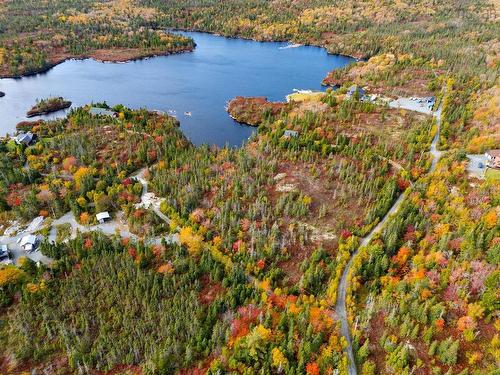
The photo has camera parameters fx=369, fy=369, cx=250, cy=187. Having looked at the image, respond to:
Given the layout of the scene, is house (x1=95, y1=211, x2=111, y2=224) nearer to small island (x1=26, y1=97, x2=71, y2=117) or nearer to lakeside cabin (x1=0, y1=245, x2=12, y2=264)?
lakeside cabin (x1=0, y1=245, x2=12, y2=264)

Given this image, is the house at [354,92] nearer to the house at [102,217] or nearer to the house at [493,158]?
the house at [493,158]

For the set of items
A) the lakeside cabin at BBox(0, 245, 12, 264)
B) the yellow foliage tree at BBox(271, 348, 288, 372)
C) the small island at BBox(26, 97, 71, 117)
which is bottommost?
the lakeside cabin at BBox(0, 245, 12, 264)

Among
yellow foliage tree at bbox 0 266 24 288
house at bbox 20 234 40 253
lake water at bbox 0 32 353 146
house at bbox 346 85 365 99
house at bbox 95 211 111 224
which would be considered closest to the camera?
yellow foliage tree at bbox 0 266 24 288

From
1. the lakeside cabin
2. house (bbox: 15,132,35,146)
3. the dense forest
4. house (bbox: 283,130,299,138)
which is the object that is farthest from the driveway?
house (bbox: 15,132,35,146)

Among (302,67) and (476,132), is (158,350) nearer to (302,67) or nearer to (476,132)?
(476,132)

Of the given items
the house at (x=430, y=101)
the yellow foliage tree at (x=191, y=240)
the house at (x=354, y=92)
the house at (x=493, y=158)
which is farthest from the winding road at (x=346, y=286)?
the house at (x=354, y=92)

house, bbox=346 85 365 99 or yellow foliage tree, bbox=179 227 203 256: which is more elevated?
house, bbox=346 85 365 99

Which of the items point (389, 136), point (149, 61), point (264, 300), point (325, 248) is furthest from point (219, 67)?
point (264, 300)
